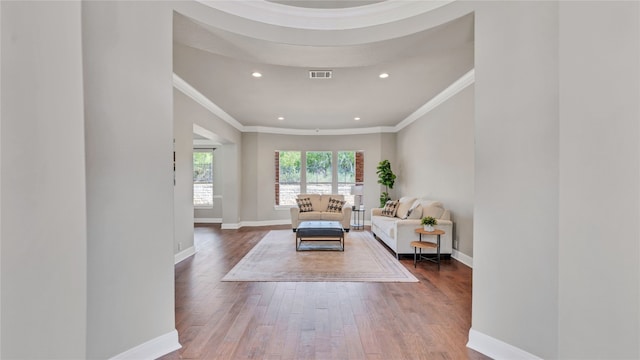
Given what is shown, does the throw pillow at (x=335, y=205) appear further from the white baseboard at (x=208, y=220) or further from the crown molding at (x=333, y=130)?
the white baseboard at (x=208, y=220)

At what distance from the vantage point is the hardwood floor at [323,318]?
6.84 feet

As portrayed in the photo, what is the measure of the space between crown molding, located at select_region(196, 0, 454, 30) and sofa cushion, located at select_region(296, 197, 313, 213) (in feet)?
16.7

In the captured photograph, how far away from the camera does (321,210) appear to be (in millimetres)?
7414

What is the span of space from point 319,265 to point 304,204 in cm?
323

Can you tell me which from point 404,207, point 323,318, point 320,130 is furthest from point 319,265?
point 320,130

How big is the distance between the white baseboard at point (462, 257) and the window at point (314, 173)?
405 cm

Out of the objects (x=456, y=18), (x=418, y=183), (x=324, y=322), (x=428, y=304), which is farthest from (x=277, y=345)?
(x=418, y=183)

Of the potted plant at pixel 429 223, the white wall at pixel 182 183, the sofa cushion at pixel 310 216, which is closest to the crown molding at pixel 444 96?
the potted plant at pixel 429 223

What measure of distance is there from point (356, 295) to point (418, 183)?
3.93 m

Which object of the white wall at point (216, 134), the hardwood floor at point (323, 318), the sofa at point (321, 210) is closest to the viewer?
the hardwood floor at point (323, 318)

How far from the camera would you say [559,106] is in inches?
65.6

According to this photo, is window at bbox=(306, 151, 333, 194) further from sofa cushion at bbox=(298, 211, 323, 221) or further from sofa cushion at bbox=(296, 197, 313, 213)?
sofa cushion at bbox=(298, 211, 323, 221)

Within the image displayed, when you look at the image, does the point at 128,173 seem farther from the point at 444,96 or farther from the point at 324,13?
the point at 444,96

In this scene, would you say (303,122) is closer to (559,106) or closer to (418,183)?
(418,183)
